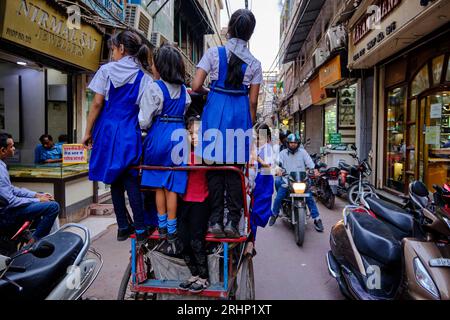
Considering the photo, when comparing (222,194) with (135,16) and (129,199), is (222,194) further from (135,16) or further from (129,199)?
(135,16)

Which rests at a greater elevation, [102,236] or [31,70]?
[31,70]

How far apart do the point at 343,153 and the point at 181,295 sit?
8302mm

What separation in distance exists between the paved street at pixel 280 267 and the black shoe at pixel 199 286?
4.33 feet

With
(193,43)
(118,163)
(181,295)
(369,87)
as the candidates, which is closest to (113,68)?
(118,163)

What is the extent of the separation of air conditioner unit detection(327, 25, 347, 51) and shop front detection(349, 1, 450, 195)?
40.8 inches

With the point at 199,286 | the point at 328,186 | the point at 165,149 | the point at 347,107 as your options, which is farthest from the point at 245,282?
the point at 347,107

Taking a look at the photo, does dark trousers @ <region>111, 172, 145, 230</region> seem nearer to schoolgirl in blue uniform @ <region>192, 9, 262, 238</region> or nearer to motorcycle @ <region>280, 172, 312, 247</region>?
schoolgirl in blue uniform @ <region>192, 9, 262, 238</region>

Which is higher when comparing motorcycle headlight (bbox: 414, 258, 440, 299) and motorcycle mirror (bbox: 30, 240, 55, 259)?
motorcycle mirror (bbox: 30, 240, 55, 259)

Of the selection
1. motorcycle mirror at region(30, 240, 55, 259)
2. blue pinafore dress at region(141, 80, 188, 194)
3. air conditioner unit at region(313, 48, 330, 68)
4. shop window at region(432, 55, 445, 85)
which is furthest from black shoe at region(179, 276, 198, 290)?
air conditioner unit at region(313, 48, 330, 68)

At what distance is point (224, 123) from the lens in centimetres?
249

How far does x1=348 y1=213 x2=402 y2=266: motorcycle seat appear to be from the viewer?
292 cm

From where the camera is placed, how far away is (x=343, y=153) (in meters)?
9.77

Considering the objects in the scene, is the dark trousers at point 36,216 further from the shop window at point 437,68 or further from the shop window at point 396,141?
the shop window at point 396,141
